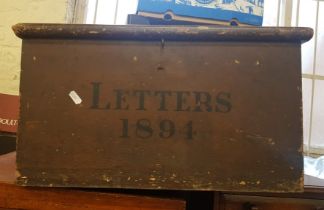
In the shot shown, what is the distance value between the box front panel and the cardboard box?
172 millimetres

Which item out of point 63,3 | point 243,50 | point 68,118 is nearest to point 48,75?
point 68,118

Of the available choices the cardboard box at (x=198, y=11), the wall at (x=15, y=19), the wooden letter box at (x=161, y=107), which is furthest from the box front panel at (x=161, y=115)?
the wall at (x=15, y=19)

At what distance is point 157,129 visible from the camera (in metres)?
0.57

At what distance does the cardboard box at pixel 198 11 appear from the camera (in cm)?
72

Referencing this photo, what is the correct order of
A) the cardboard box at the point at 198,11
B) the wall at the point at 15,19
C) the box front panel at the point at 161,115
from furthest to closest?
the wall at the point at 15,19, the cardboard box at the point at 198,11, the box front panel at the point at 161,115

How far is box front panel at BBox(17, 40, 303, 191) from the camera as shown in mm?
554

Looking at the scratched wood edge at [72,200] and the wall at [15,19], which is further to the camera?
the wall at [15,19]

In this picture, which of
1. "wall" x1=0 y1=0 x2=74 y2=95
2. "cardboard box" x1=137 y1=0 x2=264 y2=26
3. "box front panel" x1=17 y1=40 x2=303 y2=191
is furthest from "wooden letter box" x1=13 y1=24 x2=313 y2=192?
"wall" x1=0 y1=0 x2=74 y2=95

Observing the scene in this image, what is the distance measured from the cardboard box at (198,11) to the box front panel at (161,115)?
0.56ft

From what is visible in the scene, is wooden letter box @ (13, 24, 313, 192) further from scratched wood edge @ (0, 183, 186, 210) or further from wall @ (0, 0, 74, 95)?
wall @ (0, 0, 74, 95)

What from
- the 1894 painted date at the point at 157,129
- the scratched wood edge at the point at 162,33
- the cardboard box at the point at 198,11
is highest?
the cardboard box at the point at 198,11

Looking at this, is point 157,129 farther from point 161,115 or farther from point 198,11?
point 198,11

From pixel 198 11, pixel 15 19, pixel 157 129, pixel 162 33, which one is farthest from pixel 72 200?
pixel 15 19

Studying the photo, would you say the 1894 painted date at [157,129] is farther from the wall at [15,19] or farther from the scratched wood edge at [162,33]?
the wall at [15,19]
